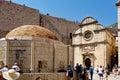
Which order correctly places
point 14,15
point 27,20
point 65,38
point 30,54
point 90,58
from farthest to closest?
point 65,38 < point 27,20 < point 14,15 < point 90,58 < point 30,54

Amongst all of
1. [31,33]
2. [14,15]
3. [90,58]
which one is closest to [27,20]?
[14,15]

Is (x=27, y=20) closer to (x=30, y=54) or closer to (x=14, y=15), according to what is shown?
(x=14, y=15)

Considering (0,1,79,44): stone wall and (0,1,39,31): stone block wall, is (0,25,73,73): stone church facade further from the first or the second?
(0,1,39,31): stone block wall

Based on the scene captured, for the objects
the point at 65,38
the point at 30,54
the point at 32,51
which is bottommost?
the point at 30,54

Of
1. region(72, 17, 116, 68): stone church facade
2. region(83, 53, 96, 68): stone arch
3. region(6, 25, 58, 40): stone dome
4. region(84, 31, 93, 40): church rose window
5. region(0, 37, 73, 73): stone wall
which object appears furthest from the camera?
region(84, 31, 93, 40): church rose window

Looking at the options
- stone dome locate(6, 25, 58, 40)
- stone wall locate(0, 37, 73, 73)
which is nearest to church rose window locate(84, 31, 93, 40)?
stone dome locate(6, 25, 58, 40)

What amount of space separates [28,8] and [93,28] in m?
9.08

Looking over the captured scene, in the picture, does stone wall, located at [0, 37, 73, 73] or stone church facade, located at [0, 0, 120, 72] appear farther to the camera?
stone church facade, located at [0, 0, 120, 72]

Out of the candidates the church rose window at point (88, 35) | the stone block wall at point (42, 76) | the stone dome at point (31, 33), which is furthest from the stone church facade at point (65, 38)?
the stone block wall at point (42, 76)

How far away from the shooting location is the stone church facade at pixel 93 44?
1184 inches

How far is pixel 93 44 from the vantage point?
3134cm

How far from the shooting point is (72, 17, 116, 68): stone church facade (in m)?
30.1

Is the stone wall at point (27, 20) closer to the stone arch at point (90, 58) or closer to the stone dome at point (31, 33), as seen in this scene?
the stone arch at point (90, 58)

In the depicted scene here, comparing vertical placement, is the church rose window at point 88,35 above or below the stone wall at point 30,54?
above
